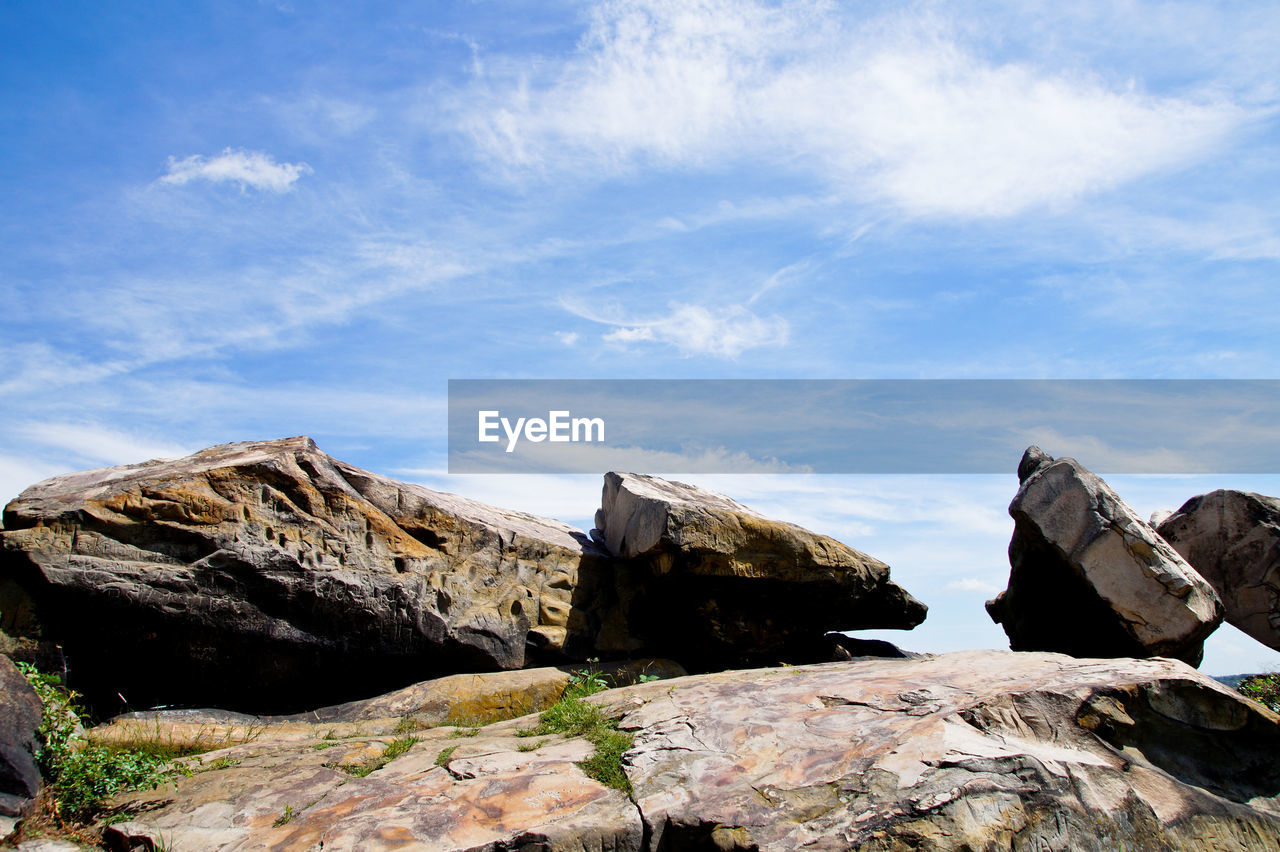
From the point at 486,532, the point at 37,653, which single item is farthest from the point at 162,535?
the point at 486,532

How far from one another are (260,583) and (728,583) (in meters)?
5.06

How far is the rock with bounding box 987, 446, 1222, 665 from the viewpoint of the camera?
947 centimetres

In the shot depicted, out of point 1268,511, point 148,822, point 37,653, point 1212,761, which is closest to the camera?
point 148,822

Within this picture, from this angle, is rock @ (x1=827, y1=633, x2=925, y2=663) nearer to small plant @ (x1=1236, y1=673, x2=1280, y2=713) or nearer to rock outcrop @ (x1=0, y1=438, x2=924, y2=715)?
rock outcrop @ (x1=0, y1=438, x2=924, y2=715)

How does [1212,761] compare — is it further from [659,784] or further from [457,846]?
[457,846]

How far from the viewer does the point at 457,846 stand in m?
5.30

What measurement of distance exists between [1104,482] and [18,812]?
410 inches

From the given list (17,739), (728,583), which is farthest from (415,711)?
(728,583)

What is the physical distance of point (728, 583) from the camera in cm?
1038

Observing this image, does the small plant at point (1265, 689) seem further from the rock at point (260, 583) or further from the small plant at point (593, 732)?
the rock at point (260, 583)

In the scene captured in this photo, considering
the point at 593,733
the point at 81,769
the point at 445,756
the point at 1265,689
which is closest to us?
the point at 81,769

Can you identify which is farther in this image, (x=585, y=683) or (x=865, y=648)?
(x=865, y=648)

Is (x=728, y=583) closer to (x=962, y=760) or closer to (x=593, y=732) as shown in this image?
(x=593, y=732)

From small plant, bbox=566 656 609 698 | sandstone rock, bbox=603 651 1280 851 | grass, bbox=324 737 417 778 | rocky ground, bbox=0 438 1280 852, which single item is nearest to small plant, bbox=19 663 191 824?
rocky ground, bbox=0 438 1280 852
